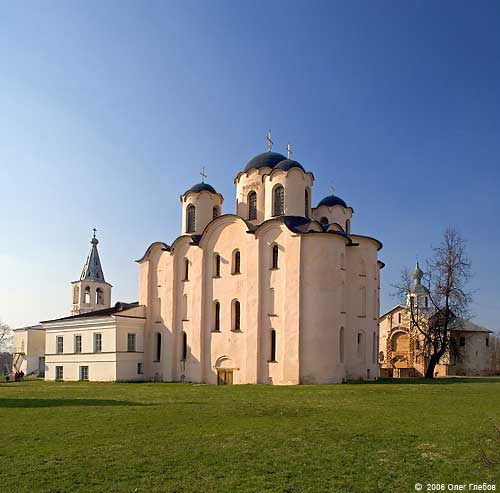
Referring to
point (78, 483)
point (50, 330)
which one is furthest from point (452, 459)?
point (50, 330)

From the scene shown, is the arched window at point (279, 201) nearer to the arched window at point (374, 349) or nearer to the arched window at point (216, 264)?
the arched window at point (216, 264)

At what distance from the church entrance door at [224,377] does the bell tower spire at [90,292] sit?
89.4 feet

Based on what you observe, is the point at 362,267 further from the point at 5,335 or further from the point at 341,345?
the point at 5,335

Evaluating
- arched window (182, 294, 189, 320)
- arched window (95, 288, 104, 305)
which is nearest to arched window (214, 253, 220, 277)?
arched window (182, 294, 189, 320)

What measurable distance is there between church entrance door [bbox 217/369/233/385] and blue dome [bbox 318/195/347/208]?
15090 millimetres

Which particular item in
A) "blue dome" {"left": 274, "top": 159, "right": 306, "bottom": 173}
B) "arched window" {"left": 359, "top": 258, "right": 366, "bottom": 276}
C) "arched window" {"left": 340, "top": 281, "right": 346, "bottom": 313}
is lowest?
"arched window" {"left": 340, "top": 281, "right": 346, "bottom": 313}

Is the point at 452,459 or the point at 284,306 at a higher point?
Result: the point at 284,306

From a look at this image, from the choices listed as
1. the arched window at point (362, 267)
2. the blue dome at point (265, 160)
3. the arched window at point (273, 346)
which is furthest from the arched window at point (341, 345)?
the blue dome at point (265, 160)

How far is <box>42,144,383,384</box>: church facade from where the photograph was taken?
33.9 metres

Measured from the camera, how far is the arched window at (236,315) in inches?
1458

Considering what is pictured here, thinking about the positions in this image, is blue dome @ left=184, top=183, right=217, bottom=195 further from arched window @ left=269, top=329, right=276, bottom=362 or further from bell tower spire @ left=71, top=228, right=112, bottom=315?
bell tower spire @ left=71, top=228, right=112, bottom=315

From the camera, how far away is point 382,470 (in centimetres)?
1008

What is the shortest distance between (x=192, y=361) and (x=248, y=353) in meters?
4.95

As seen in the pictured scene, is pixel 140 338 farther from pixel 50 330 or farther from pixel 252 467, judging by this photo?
pixel 252 467
